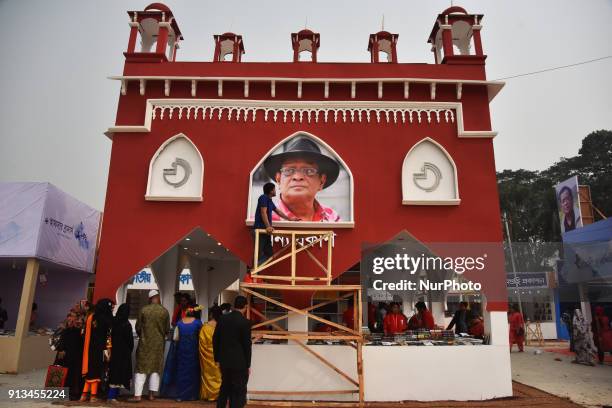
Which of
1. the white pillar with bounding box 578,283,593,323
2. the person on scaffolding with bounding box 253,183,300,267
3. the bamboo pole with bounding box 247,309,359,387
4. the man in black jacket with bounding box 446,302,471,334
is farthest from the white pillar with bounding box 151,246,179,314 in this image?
the white pillar with bounding box 578,283,593,323

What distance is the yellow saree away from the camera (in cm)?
743

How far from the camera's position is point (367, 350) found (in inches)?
310

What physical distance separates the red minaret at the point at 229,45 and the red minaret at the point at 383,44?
3.20m

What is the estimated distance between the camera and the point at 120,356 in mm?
7316

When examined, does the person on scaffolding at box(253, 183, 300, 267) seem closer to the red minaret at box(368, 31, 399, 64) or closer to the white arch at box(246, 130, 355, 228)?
the white arch at box(246, 130, 355, 228)

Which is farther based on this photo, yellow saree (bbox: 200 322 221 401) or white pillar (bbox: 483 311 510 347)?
white pillar (bbox: 483 311 510 347)

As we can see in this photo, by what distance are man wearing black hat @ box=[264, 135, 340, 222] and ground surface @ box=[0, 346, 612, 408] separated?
12.3 feet

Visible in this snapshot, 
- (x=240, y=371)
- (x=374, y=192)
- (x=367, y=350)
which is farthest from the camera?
(x=374, y=192)

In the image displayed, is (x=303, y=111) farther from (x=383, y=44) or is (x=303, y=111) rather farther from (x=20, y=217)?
(x=20, y=217)

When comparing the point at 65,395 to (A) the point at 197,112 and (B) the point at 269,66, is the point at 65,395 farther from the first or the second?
(B) the point at 269,66

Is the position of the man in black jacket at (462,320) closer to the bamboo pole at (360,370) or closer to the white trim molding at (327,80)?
the bamboo pole at (360,370)

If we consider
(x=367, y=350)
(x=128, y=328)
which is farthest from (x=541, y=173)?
(x=128, y=328)

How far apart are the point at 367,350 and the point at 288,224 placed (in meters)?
2.75

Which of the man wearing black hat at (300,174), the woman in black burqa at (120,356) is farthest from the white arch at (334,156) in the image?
the woman in black burqa at (120,356)
